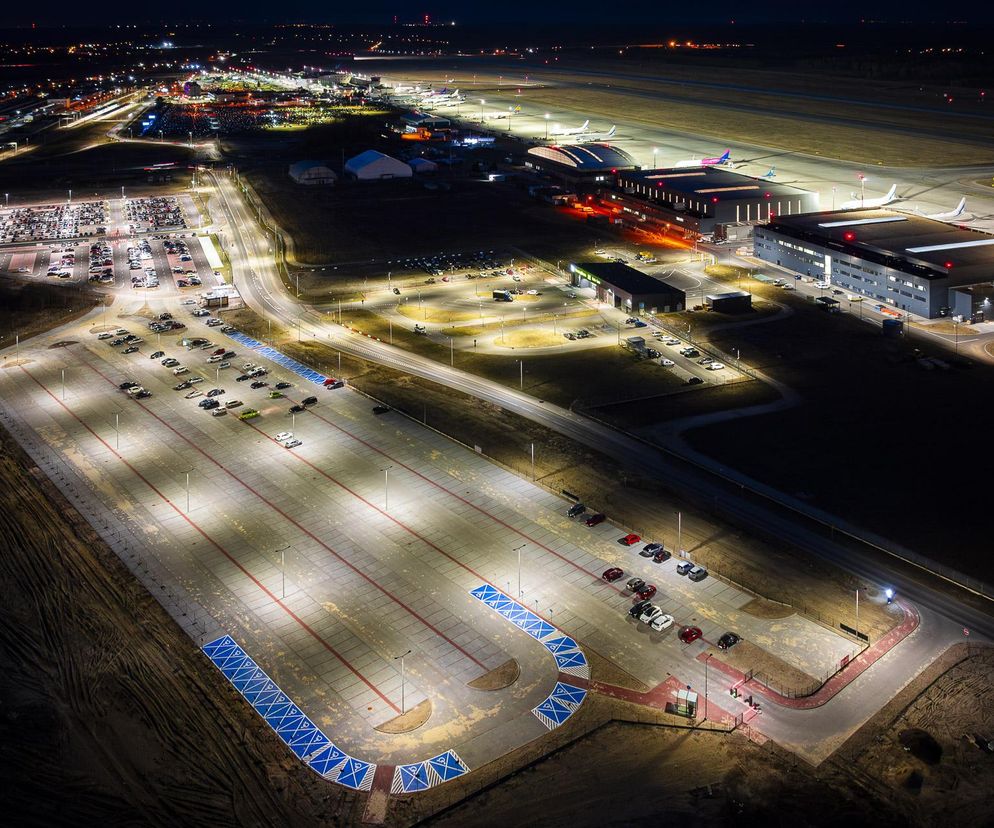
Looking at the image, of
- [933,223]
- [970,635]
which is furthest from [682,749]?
[933,223]

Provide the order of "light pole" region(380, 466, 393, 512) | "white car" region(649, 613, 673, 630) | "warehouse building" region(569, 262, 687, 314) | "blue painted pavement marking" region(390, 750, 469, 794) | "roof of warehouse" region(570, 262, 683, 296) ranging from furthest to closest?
1. "roof of warehouse" region(570, 262, 683, 296)
2. "warehouse building" region(569, 262, 687, 314)
3. "light pole" region(380, 466, 393, 512)
4. "white car" region(649, 613, 673, 630)
5. "blue painted pavement marking" region(390, 750, 469, 794)

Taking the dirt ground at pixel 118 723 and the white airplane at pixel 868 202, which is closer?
the dirt ground at pixel 118 723

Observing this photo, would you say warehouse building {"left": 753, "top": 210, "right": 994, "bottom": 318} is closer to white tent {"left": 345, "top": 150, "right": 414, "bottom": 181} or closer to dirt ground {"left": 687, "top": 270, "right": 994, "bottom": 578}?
dirt ground {"left": 687, "top": 270, "right": 994, "bottom": 578}

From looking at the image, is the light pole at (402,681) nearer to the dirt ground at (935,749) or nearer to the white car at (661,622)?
the white car at (661,622)

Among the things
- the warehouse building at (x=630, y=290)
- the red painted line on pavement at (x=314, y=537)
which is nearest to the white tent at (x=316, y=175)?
the warehouse building at (x=630, y=290)

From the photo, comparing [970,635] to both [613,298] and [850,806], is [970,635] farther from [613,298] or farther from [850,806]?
[613,298]

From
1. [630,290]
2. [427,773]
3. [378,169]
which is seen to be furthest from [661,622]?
[378,169]

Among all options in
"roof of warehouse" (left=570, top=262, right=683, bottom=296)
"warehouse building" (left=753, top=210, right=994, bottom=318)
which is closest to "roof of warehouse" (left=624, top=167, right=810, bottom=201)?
"warehouse building" (left=753, top=210, right=994, bottom=318)
